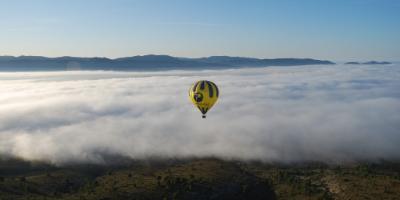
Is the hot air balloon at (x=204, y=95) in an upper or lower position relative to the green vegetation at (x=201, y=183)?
upper

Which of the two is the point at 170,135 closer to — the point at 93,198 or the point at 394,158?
the point at 394,158

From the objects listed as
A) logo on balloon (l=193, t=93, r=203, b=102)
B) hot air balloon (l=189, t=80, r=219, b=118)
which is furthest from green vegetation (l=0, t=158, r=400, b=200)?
logo on balloon (l=193, t=93, r=203, b=102)

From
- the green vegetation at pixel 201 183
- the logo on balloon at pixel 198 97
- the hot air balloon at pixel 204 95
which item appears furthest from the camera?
the logo on balloon at pixel 198 97

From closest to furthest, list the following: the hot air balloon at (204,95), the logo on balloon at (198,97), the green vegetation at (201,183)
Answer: the green vegetation at (201,183) → the hot air balloon at (204,95) → the logo on balloon at (198,97)

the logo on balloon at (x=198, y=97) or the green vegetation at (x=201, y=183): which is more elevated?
the logo on balloon at (x=198, y=97)

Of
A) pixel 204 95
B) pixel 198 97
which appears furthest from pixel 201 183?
pixel 204 95

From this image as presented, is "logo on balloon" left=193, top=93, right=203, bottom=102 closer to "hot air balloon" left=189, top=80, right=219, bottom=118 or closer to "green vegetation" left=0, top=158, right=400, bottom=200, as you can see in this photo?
"hot air balloon" left=189, top=80, right=219, bottom=118

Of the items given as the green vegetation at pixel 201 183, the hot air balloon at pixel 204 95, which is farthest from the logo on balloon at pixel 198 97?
the green vegetation at pixel 201 183

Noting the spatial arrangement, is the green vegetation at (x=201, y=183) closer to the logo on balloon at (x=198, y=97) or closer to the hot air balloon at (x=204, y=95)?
the hot air balloon at (x=204, y=95)

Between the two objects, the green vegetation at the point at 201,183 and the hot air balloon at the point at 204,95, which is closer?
the green vegetation at the point at 201,183
